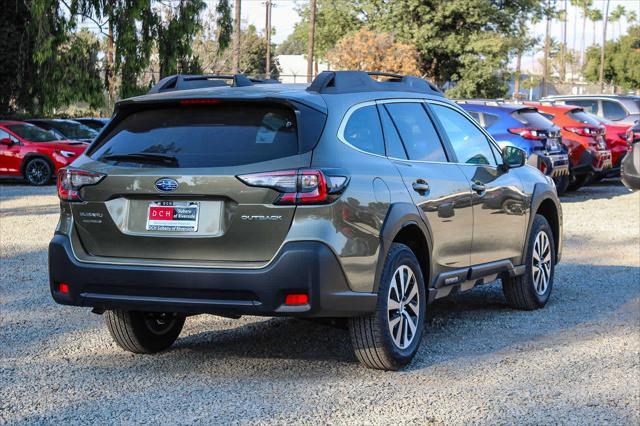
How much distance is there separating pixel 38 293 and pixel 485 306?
397 centimetres

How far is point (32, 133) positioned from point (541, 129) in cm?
1229

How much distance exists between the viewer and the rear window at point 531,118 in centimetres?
1870

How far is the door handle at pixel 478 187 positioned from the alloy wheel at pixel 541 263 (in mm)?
1176

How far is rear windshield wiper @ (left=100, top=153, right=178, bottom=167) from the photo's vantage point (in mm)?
6113

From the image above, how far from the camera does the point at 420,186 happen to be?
689 centimetres

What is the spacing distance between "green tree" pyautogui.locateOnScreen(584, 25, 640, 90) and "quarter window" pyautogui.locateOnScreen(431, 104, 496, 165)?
92.7 metres

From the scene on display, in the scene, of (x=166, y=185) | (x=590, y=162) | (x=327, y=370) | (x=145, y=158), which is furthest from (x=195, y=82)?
(x=590, y=162)

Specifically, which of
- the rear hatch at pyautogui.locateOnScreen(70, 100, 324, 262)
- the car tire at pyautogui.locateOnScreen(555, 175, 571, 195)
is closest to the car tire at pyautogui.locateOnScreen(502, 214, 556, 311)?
the rear hatch at pyautogui.locateOnScreen(70, 100, 324, 262)

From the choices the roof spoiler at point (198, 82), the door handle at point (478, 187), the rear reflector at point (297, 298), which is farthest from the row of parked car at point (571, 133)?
the rear reflector at point (297, 298)

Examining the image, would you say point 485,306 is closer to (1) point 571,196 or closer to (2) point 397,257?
(2) point 397,257

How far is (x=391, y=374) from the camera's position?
21.4ft

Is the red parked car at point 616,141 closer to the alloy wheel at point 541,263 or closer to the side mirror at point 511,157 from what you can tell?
the alloy wheel at point 541,263

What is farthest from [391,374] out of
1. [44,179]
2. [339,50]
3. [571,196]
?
[339,50]

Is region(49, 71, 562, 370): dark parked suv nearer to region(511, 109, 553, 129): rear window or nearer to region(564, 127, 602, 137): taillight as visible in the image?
region(511, 109, 553, 129): rear window
